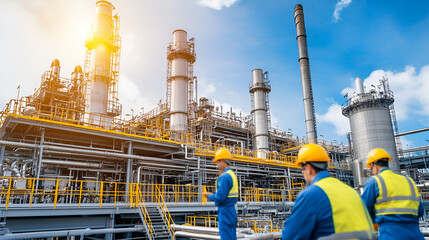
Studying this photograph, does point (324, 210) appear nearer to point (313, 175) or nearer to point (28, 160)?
point (313, 175)

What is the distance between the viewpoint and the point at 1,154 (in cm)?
1305

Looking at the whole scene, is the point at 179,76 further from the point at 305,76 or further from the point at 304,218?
the point at 304,218

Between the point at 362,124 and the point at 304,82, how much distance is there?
9.13 metres

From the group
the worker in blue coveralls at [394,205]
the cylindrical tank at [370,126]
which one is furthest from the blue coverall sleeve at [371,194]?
the cylindrical tank at [370,126]

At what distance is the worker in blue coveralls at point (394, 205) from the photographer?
10.5 ft

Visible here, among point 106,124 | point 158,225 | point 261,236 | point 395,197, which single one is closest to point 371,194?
point 395,197

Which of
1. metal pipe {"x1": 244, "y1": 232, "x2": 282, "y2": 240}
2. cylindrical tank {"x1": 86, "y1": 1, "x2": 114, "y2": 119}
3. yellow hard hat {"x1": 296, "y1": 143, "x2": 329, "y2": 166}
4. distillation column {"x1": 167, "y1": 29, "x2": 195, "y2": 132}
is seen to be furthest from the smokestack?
yellow hard hat {"x1": 296, "y1": 143, "x2": 329, "y2": 166}

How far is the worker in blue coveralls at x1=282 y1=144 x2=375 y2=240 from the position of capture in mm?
1836

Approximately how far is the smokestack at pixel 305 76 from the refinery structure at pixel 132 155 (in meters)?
0.11

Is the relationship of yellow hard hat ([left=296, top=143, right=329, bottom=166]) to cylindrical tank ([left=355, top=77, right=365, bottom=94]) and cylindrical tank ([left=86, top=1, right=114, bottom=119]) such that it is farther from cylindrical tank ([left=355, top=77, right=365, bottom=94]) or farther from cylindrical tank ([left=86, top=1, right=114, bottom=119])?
cylindrical tank ([left=355, top=77, right=365, bottom=94])

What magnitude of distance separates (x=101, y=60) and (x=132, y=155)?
7533 millimetres

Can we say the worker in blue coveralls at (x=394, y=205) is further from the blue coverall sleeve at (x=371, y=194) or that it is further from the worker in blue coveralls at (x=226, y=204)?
the worker in blue coveralls at (x=226, y=204)

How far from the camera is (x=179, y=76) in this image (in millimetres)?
22672

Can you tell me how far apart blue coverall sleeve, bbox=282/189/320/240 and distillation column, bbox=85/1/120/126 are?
18101 mm
